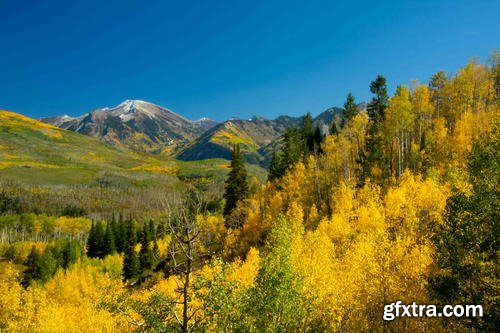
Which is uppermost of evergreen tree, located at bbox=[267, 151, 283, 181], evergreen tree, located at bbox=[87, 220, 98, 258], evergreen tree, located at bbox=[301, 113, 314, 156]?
evergreen tree, located at bbox=[301, 113, 314, 156]

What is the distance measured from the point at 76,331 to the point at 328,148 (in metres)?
70.2

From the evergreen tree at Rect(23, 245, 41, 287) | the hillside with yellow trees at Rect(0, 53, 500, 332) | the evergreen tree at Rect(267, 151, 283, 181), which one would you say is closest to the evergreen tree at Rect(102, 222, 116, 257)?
the evergreen tree at Rect(23, 245, 41, 287)

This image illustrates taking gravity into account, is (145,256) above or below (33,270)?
above

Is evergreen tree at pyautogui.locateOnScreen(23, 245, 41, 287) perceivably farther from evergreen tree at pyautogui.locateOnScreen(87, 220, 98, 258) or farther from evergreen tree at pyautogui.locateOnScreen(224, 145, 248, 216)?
evergreen tree at pyautogui.locateOnScreen(224, 145, 248, 216)

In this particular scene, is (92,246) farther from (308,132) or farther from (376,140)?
(376,140)

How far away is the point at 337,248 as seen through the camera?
49.5 meters

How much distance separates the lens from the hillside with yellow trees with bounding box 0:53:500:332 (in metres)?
18.7

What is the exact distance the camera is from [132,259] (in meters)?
107

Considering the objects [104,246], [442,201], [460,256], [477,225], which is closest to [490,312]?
[460,256]

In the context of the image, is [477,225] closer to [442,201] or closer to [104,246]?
[442,201]

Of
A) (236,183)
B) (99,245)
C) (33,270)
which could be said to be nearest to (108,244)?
(99,245)

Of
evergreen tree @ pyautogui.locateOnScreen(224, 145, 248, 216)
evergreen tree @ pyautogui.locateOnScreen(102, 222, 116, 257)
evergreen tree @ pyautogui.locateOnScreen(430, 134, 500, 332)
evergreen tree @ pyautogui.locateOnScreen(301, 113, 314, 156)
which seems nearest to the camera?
evergreen tree @ pyautogui.locateOnScreen(430, 134, 500, 332)

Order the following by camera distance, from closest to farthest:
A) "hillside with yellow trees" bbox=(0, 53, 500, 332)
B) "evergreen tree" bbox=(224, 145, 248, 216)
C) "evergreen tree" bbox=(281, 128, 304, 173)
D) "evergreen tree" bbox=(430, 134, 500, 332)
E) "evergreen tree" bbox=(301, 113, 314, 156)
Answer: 1. "hillside with yellow trees" bbox=(0, 53, 500, 332)
2. "evergreen tree" bbox=(430, 134, 500, 332)
3. "evergreen tree" bbox=(224, 145, 248, 216)
4. "evergreen tree" bbox=(281, 128, 304, 173)
5. "evergreen tree" bbox=(301, 113, 314, 156)

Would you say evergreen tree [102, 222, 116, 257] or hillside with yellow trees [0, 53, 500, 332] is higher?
hillside with yellow trees [0, 53, 500, 332]
